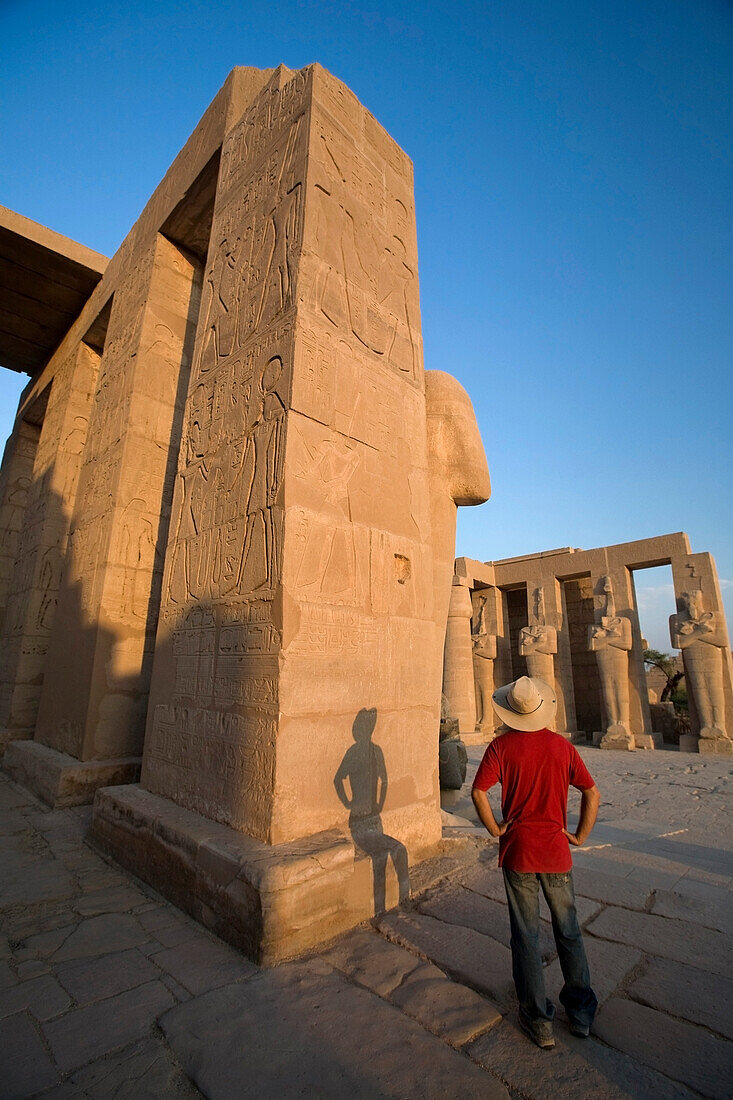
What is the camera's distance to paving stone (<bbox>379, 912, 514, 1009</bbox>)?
1.73 m

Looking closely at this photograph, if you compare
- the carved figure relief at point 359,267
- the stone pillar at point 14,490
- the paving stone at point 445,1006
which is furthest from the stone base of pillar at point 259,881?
the stone pillar at point 14,490

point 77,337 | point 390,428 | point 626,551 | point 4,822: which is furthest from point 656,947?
point 626,551

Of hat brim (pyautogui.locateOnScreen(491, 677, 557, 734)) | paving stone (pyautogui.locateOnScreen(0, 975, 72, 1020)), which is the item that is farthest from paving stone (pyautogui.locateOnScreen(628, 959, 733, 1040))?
paving stone (pyautogui.locateOnScreen(0, 975, 72, 1020))

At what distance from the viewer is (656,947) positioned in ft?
6.59

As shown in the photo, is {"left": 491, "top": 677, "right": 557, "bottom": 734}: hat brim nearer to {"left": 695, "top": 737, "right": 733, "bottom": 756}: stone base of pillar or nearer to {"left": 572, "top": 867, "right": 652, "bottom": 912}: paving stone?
{"left": 572, "top": 867, "right": 652, "bottom": 912}: paving stone

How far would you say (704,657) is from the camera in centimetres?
1224

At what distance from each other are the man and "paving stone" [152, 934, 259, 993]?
0.91 m

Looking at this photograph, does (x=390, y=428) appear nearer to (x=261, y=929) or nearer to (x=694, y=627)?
(x=261, y=929)

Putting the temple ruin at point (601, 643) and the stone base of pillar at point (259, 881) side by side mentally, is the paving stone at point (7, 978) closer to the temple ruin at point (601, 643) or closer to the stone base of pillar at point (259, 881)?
the stone base of pillar at point (259, 881)

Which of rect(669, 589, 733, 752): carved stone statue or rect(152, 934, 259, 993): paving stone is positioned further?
rect(669, 589, 733, 752): carved stone statue

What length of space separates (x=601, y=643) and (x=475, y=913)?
491 inches

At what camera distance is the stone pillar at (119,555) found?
385 centimetres

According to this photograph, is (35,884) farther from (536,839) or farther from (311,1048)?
(536,839)

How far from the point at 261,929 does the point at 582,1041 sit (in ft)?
3.36
